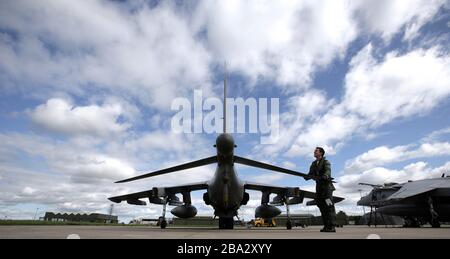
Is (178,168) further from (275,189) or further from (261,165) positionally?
(275,189)

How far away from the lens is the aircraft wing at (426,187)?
63.4 feet

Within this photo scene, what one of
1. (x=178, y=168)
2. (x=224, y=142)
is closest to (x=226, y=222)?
(x=178, y=168)

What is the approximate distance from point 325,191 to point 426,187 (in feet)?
57.1

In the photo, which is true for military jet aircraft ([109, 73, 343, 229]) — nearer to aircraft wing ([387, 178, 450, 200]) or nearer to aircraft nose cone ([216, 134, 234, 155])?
aircraft nose cone ([216, 134, 234, 155])

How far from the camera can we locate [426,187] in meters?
20.6

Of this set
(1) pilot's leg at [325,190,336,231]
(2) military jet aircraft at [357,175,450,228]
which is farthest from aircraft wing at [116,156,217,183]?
(2) military jet aircraft at [357,175,450,228]

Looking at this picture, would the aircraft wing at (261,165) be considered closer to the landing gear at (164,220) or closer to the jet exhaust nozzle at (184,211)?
the jet exhaust nozzle at (184,211)

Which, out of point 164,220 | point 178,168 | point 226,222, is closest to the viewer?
point 178,168

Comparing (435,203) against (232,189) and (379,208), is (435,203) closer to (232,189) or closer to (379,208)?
(379,208)

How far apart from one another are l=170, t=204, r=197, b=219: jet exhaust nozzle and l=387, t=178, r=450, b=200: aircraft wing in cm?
1330
